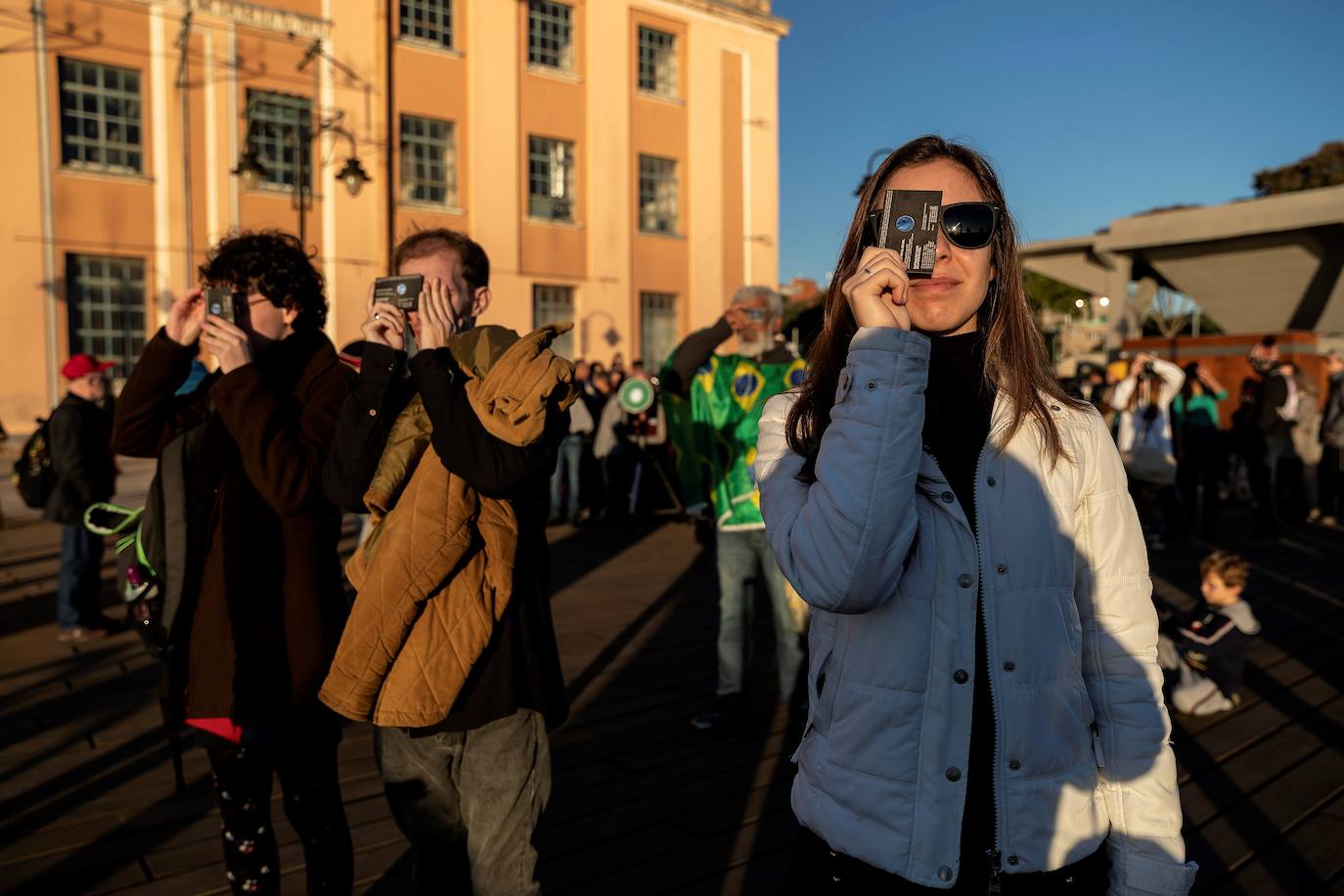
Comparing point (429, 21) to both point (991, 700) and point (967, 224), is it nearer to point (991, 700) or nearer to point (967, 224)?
point (967, 224)

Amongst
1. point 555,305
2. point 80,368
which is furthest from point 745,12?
point 80,368

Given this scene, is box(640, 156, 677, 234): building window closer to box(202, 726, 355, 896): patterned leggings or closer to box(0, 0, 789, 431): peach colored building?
box(0, 0, 789, 431): peach colored building

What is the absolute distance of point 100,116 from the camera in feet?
58.1

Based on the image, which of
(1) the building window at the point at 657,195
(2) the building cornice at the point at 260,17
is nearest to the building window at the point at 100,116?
(2) the building cornice at the point at 260,17

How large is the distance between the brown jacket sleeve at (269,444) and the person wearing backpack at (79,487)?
4980 millimetres

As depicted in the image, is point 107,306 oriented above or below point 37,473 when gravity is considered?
above

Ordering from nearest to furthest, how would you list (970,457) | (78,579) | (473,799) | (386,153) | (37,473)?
(970,457) → (473,799) → (78,579) → (37,473) → (386,153)

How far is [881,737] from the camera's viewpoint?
5.15 ft

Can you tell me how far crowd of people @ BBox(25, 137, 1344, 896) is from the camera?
5.10 feet

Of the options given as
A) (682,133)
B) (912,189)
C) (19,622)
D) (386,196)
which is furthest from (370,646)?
(682,133)

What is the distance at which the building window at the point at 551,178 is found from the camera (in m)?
22.8

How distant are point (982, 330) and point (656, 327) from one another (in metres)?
23.2

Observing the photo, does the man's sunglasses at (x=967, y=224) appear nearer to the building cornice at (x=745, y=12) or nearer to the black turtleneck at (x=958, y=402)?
the black turtleneck at (x=958, y=402)

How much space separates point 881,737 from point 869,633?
164mm
